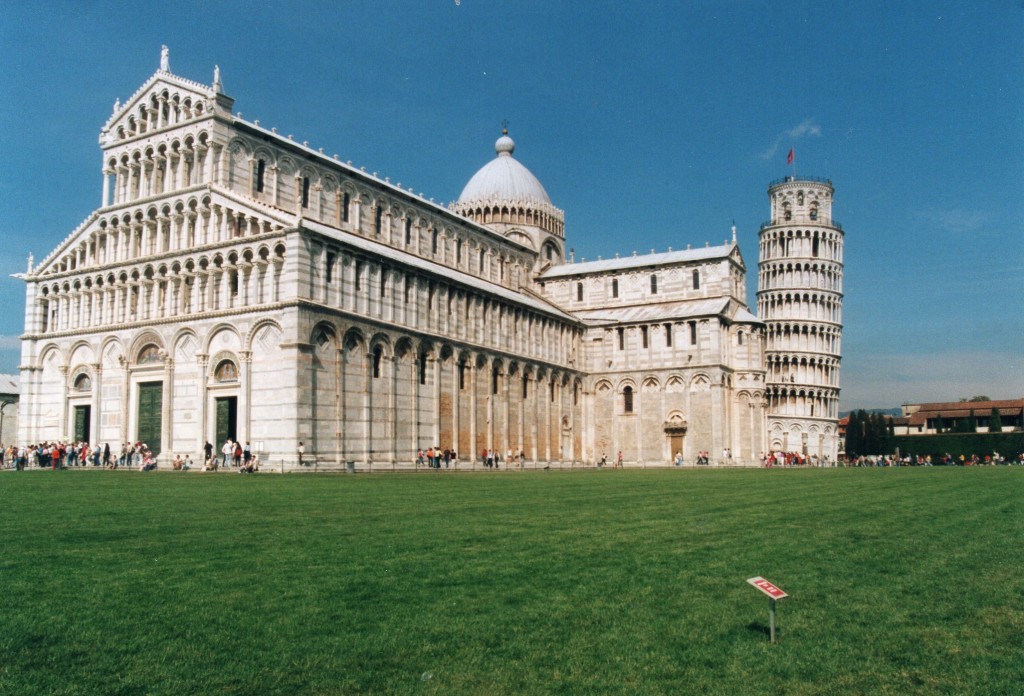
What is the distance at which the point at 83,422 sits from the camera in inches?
2105

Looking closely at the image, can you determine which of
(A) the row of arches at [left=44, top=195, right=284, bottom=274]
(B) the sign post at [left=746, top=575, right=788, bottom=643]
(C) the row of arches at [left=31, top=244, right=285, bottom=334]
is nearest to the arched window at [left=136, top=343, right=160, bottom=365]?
(C) the row of arches at [left=31, top=244, right=285, bottom=334]

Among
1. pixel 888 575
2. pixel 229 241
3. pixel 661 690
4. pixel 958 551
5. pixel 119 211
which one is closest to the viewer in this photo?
pixel 661 690

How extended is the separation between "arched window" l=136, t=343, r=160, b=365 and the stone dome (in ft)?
132

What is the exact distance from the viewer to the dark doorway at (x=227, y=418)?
47250 millimetres

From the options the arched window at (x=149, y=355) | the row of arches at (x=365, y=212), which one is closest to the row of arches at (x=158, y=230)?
the row of arches at (x=365, y=212)

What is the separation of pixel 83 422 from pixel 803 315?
79790 millimetres

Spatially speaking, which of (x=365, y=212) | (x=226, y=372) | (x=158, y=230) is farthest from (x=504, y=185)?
(x=226, y=372)

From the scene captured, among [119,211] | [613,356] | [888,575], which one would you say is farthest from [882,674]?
[613,356]

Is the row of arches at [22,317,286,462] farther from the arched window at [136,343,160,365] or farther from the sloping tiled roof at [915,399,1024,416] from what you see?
the sloping tiled roof at [915,399,1024,416]

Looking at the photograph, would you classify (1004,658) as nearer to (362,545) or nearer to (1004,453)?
(362,545)

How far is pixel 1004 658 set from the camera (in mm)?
8320

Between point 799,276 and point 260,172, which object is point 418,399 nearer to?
point 260,172

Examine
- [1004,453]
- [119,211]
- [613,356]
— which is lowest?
[1004,453]

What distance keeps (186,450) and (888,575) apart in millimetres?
42587
